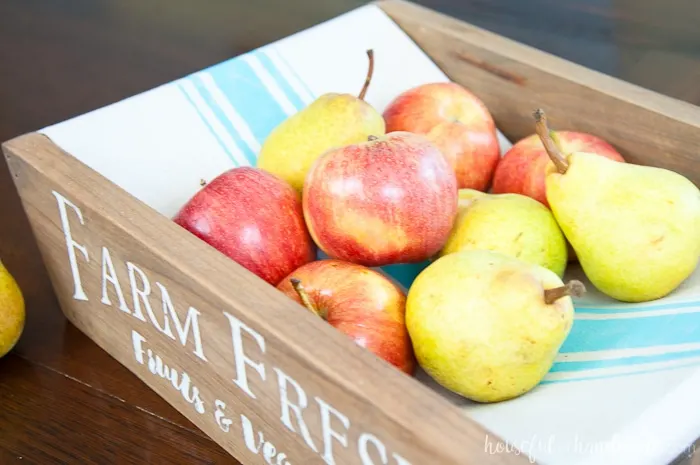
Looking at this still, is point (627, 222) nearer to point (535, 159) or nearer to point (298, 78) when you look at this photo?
point (535, 159)

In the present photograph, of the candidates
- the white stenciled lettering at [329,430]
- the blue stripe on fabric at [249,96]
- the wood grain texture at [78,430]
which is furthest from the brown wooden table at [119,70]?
the blue stripe on fabric at [249,96]

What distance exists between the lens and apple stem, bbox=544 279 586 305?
402mm

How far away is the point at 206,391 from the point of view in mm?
492

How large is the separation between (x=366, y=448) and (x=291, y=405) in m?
0.06

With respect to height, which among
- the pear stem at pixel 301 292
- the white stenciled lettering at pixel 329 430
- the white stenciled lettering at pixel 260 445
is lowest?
the white stenciled lettering at pixel 260 445

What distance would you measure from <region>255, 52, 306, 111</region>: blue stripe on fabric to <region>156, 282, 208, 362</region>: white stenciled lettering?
0.93 feet

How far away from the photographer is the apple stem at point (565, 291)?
1.32ft

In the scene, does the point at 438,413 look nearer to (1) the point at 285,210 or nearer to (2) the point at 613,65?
(1) the point at 285,210

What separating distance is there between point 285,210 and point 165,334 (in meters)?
0.12

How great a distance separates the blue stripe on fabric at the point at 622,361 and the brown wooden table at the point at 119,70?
214 millimetres

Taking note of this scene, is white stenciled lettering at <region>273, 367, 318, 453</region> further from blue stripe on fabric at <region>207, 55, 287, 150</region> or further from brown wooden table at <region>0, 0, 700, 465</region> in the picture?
blue stripe on fabric at <region>207, 55, 287, 150</region>

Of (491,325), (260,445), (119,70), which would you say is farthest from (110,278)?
(119,70)

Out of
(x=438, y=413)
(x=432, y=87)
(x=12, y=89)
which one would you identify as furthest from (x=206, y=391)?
(x=12, y=89)

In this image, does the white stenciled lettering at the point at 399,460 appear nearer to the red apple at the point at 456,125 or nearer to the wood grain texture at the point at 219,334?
the wood grain texture at the point at 219,334
